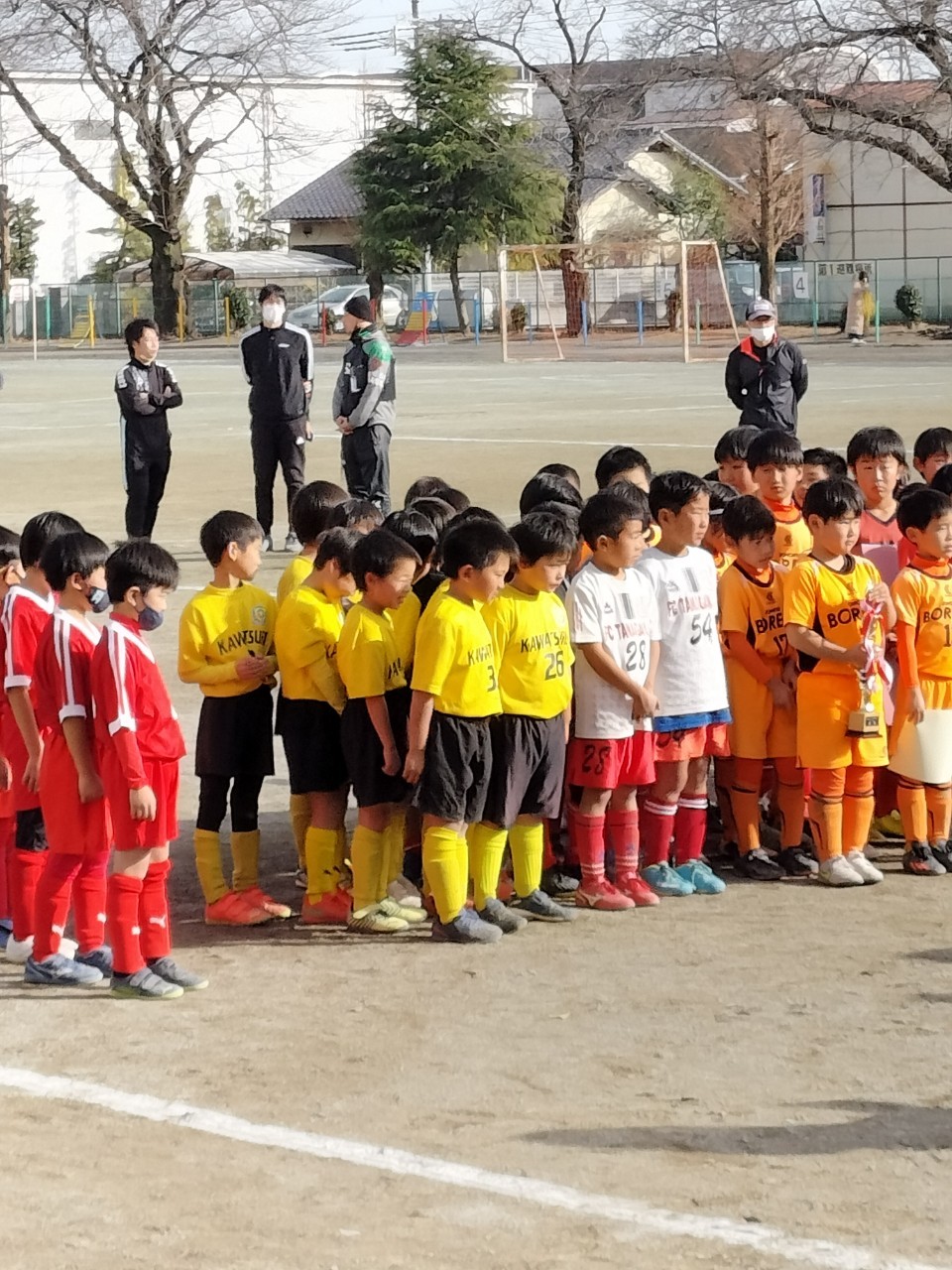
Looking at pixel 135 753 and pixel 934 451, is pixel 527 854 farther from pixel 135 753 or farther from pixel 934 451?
pixel 934 451

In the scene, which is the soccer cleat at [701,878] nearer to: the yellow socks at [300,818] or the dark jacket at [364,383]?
the yellow socks at [300,818]

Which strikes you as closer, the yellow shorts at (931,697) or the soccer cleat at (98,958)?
the soccer cleat at (98,958)

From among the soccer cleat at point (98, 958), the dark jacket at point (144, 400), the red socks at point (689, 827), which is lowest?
the soccer cleat at point (98, 958)

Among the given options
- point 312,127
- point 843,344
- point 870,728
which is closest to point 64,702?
point 870,728

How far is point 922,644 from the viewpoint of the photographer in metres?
7.06

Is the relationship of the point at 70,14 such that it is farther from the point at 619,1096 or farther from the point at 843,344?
the point at 619,1096

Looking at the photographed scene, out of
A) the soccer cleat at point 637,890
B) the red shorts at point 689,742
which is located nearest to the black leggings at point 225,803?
the soccer cleat at point 637,890

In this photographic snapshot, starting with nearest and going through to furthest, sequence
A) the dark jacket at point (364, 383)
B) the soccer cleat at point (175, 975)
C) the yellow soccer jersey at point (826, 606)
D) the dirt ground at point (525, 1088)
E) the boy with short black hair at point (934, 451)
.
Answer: the dirt ground at point (525, 1088)
the soccer cleat at point (175, 975)
the yellow soccer jersey at point (826, 606)
the boy with short black hair at point (934, 451)
the dark jacket at point (364, 383)

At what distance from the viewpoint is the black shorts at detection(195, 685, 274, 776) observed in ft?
21.1

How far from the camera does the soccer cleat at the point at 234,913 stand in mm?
6418

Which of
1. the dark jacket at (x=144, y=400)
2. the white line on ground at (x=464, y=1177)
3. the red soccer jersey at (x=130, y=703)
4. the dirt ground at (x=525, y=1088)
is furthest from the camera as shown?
the dark jacket at (x=144, y=400)

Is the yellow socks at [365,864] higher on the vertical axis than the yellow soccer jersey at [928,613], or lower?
lower

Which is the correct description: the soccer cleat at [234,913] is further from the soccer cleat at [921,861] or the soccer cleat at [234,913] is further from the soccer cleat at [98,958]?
the soccer cleat at [921,861]

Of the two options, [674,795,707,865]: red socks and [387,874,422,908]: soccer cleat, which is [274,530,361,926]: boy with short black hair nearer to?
[387,874,422,908]: soccer cleat
